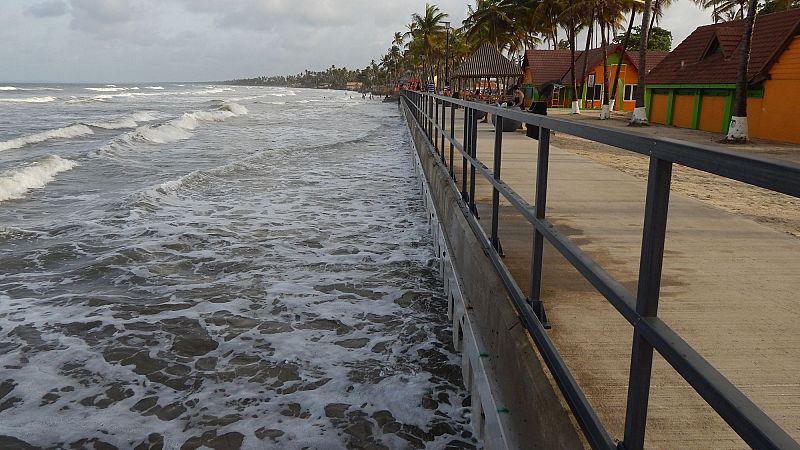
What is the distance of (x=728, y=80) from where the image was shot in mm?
20188

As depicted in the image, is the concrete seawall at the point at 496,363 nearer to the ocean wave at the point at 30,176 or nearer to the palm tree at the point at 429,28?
the ocean wave at the point at 30,176

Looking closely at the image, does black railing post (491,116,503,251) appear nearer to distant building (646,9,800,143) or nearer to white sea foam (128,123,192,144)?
distant building (646,9,800,143)

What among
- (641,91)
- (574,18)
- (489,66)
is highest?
(574,18)

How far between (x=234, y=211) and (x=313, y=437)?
22.8 ft

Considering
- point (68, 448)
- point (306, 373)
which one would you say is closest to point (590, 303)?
point (306, 373)

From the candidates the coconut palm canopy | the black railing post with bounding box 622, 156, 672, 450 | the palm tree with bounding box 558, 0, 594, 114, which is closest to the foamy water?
the black railing post with bounding box 622, 156, 672, 450

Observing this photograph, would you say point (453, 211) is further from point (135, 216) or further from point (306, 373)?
point (135, 216)

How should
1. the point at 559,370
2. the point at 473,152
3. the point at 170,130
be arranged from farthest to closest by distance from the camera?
the point at 170,130
the point at 473,152
the point at 559,370

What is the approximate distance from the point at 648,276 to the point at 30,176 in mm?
14559

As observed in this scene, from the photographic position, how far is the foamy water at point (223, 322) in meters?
3.96

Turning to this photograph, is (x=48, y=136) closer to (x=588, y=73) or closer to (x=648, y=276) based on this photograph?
(x=648, y=276)

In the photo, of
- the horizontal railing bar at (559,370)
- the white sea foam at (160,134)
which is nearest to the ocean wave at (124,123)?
the white sea foam at (160,134)

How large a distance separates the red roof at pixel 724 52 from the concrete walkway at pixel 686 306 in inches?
615

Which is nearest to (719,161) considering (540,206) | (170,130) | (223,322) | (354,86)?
(540,206)
